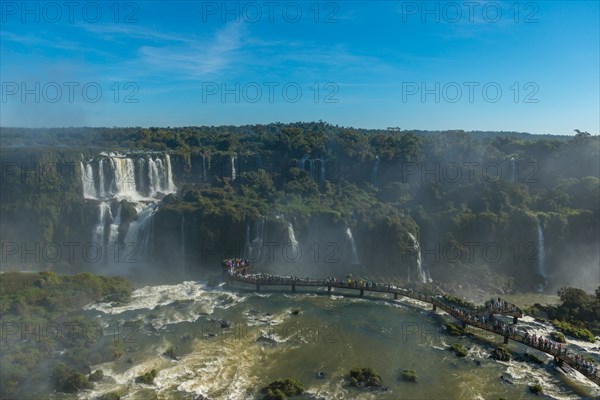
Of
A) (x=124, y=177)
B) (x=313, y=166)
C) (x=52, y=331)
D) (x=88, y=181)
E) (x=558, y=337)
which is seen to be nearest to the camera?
(x=52, y=331)

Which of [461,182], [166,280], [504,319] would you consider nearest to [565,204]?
[461,182]

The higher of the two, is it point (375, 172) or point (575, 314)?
point (375, 172)

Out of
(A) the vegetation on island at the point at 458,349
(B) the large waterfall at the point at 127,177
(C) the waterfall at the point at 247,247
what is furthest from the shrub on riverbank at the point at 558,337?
(B) the large waterfall at the point at 127,177

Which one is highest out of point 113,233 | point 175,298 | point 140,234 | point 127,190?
point 127,190

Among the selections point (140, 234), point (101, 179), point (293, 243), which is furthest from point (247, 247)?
point (101, 179)

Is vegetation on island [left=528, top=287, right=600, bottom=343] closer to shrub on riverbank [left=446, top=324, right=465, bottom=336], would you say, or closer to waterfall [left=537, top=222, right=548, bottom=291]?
shrub on riverbank [left=446, top=324, right=465, bottom=336]

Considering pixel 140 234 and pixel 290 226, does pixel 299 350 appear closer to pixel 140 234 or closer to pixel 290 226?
pixel 290 226

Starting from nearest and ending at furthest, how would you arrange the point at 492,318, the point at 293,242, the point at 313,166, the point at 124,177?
1. the point at 492,318
2. the point at 293,242
3. the point at 124,177
4. the point at 313,166

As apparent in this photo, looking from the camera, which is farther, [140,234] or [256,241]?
[140,234]
